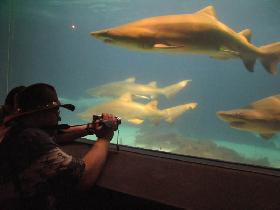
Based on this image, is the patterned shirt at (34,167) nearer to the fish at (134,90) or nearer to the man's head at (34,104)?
the man's head at (34,104)

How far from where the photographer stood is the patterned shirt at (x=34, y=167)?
1.76 meters

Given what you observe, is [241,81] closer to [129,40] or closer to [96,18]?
[96,18]

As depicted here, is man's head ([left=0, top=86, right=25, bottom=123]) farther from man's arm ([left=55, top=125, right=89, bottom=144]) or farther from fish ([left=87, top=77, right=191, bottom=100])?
fish ([left=87, top=77, right=191, bottom=100])

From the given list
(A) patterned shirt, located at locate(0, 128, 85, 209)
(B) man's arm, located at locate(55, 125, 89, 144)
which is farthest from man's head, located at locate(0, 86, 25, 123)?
(B) man's arm, located at locate(55, 125, 89, 144)

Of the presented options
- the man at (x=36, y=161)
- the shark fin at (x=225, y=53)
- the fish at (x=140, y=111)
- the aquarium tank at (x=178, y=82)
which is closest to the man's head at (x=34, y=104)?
the man at (x=36, y=161)

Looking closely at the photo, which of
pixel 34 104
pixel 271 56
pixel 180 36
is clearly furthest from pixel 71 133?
pixel 271 56

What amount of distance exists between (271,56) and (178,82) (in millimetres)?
22369

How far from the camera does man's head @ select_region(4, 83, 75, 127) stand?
1884 mm

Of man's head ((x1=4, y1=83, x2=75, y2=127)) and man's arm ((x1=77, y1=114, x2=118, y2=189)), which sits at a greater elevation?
man's head ((x1=4, y1=83, x2=75, y2=127))

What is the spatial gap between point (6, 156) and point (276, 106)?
391 centimetres

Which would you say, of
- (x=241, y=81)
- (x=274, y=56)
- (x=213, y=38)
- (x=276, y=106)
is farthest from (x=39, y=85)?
(x=241, y=81)

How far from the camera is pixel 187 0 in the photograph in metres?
33.7

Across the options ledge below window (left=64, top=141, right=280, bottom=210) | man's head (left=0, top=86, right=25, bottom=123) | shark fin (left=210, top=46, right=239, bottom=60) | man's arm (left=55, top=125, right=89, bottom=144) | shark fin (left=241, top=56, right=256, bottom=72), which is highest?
shark fin (left=210, top=46, right=239, bottom=60)

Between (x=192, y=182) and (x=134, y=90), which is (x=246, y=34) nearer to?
(x=192, y=182)
